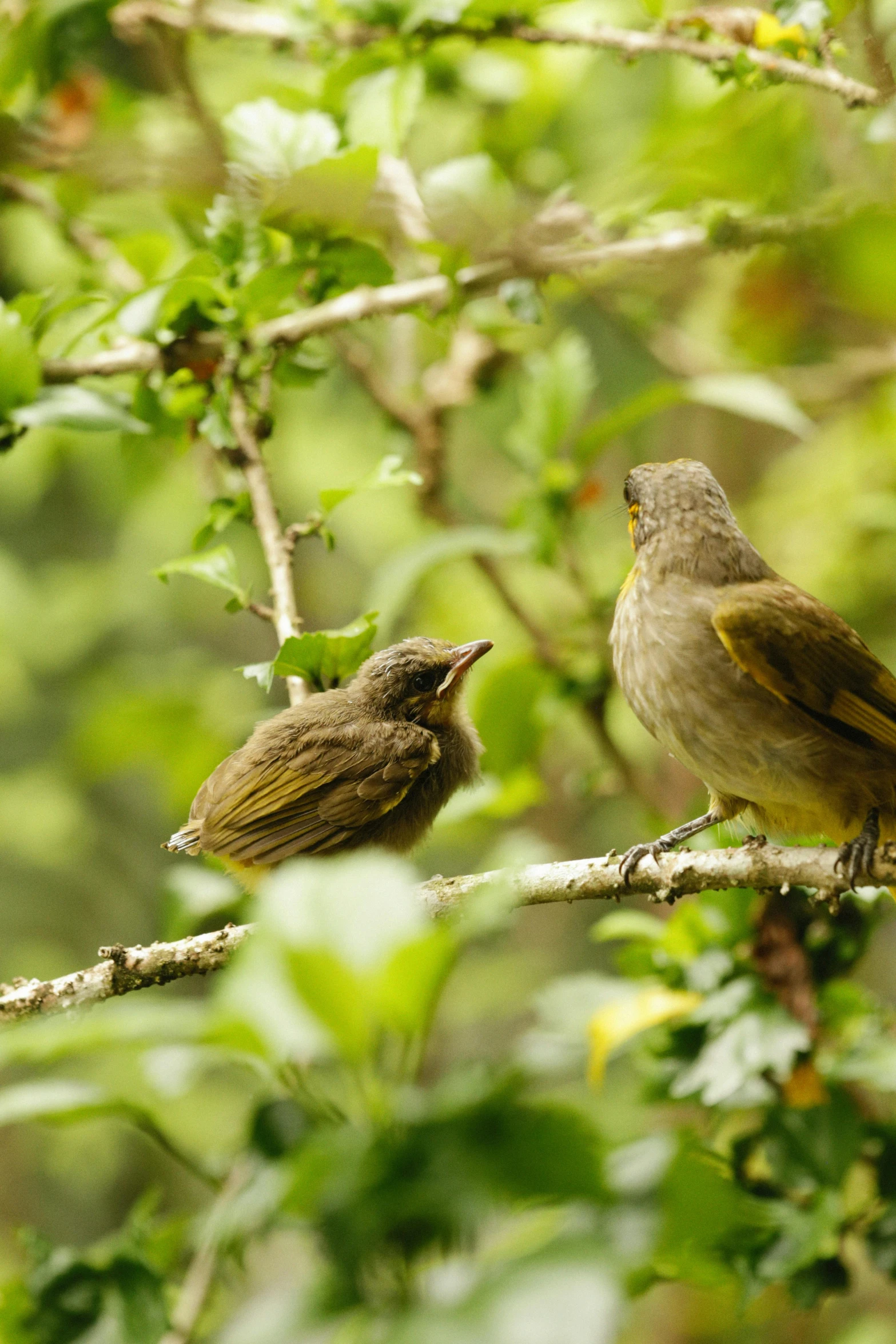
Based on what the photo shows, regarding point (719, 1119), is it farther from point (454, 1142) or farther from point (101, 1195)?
point (101, 1195)

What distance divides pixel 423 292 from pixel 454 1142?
7.44 ft

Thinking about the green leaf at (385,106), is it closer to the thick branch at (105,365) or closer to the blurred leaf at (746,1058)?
the thick branch at (105,365)

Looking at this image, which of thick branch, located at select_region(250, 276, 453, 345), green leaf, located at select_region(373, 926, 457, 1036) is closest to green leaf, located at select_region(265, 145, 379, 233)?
thick branch, located at select_region(250, 276, 453, 345)

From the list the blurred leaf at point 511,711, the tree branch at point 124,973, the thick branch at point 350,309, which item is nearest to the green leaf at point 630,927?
the blurred leaf at point 511,711

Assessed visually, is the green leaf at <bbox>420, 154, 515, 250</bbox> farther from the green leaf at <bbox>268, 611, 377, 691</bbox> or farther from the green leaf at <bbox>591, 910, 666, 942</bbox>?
the green leaf at <bbox>591, 910, 666, 942</bbox>

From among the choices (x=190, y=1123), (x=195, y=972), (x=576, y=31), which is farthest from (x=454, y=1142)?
(x=190, y=1123)

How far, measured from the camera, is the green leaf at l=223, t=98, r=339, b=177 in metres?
2.63

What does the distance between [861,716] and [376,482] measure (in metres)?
1.14

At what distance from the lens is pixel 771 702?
8.45ft

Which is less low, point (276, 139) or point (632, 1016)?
point (276, 139)

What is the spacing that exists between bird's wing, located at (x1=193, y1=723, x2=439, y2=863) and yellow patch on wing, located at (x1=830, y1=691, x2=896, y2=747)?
91 cm

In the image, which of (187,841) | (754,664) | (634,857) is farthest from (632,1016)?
(187,841)

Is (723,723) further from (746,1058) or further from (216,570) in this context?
(216,570)

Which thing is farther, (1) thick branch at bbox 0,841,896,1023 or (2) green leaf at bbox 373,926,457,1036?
(1) thick branch at bbox 0,841,896,1023
